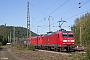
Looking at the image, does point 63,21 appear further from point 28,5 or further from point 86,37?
point 86,37

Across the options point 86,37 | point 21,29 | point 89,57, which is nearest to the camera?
point 89,57

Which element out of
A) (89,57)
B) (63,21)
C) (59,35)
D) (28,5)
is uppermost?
(28,5)

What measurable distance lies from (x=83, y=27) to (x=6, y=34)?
9627 centimetres

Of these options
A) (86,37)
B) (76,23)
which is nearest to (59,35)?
(86,37)

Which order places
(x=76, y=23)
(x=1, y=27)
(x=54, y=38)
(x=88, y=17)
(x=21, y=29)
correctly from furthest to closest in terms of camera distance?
(x=1, y=27) < (x=21, y=29) < (x=76, y=23) < (x=88, y=17) < (x=54, y=38)

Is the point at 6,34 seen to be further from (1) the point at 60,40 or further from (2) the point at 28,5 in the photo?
(1) the point at 60,40

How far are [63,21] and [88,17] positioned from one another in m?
44.5

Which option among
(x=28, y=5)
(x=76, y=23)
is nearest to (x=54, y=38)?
(x=28, y=5)

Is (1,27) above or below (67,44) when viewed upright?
above

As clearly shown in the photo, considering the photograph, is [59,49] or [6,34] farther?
[6,34]

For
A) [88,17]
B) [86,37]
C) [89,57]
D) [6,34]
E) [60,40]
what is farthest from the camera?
[6,34]

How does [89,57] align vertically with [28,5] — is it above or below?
below

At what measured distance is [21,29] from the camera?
15125cm

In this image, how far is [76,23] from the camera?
97.6 metres
